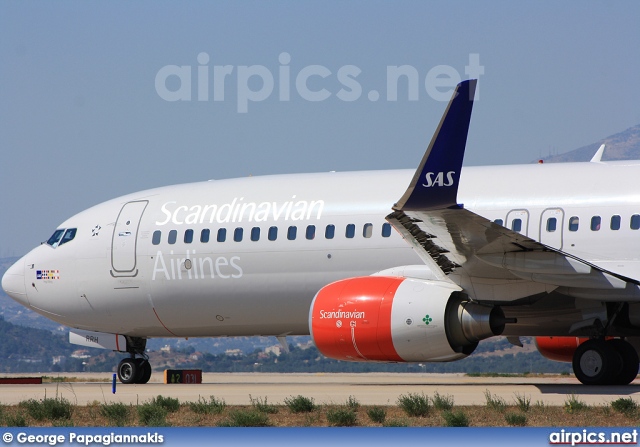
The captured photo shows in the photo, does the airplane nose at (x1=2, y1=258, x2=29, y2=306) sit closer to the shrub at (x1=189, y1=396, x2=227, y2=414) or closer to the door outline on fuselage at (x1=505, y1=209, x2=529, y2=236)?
the shrub at (x1=189, y1=396, x2=227, y2=414)

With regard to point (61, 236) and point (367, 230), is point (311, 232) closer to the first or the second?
point (367, 230)

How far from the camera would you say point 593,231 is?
18.4 meters

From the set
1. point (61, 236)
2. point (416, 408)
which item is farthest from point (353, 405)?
point (61, 236)

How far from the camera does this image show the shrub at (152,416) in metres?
13.2

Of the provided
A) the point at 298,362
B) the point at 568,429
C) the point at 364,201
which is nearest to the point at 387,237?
the point at 364,201

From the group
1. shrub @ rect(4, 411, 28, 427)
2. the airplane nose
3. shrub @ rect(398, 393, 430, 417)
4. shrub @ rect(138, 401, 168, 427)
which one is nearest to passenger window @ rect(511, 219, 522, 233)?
shrub @ rect(398, 393, 430, 417)

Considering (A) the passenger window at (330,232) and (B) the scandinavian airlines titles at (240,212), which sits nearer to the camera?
(A) the passenger window at (330,232)

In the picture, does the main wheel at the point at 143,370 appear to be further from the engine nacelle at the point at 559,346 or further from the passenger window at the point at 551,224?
the passenger window at the point at 551,224

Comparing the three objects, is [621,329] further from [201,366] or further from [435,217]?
[201,366]

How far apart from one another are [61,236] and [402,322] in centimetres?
922

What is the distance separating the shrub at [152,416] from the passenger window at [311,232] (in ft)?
22.4

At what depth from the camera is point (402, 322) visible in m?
17.2

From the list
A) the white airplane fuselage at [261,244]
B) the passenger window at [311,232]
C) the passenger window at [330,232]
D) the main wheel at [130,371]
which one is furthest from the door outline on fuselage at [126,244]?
the passenger window at [330,232]

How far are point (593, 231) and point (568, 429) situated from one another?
7945 mm
